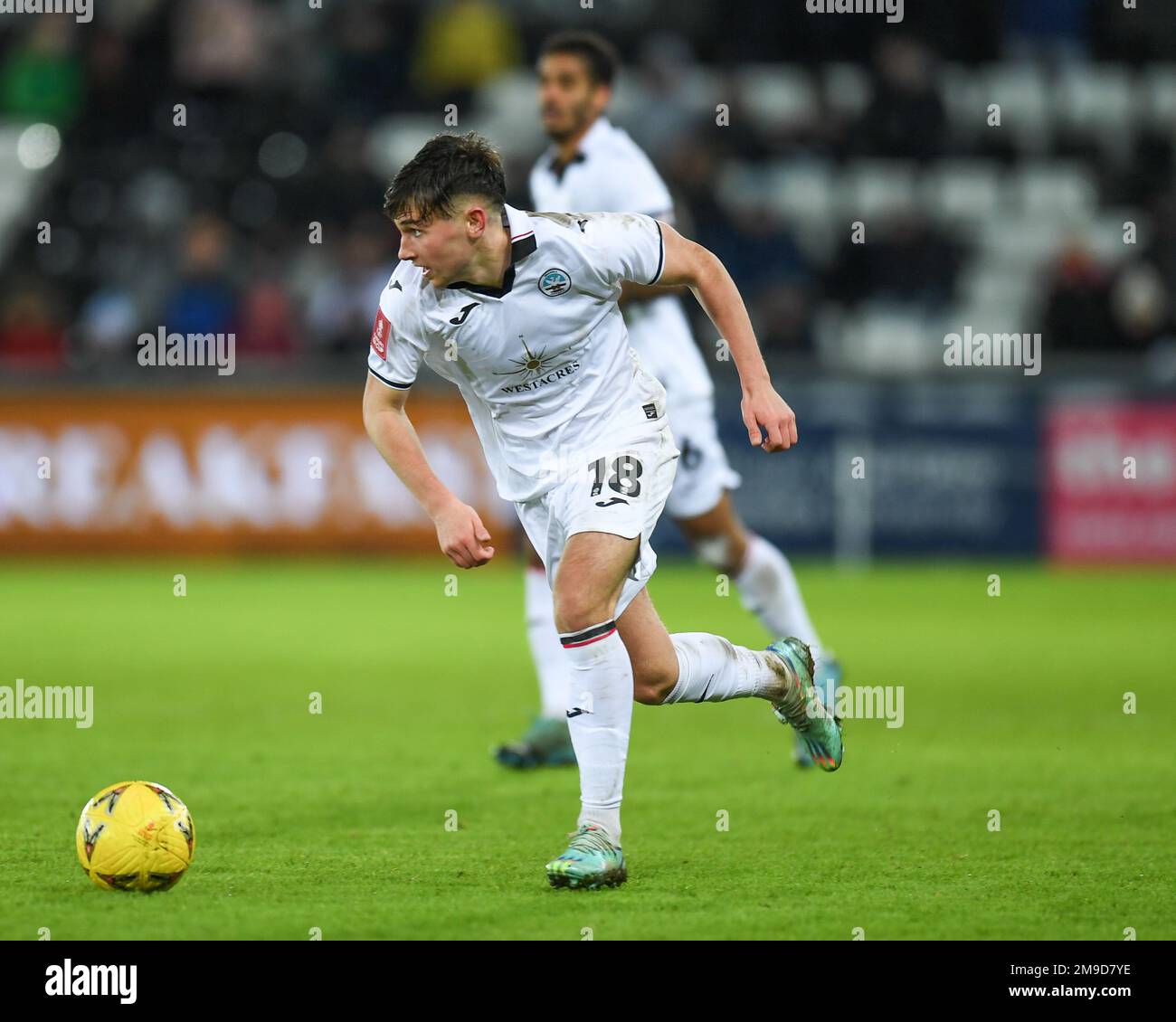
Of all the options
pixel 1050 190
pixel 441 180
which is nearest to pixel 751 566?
pixel 441 180

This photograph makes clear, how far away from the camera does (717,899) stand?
5133 mm

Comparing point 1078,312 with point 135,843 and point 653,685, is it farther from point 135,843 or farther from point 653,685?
point 135,843

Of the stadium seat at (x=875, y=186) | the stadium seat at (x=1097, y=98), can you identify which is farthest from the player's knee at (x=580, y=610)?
the stadium seat at (x=1097, y=98)

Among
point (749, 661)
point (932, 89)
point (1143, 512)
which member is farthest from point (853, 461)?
point (749, 661)

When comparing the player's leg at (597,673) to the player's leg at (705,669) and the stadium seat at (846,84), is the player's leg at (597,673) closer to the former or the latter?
the player's leg at (705,669)

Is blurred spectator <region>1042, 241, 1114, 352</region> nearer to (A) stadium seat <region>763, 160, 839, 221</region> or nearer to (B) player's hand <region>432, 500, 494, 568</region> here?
(A) stadium seat <region>763, 160, 839, 221</region>

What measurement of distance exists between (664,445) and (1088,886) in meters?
1.78

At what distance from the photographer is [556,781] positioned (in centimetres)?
733

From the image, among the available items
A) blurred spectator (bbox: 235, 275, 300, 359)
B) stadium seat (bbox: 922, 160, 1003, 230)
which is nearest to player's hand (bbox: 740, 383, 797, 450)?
blurred spectator (bbox: 235, 275, 300, 359)

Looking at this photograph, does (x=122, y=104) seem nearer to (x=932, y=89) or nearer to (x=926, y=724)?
(x=932, y=89)

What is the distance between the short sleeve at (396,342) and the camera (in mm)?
5602

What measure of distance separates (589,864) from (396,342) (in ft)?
5.33

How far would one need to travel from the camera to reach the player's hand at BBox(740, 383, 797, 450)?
5422mm

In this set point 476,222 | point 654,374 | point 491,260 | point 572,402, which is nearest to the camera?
point 476,222
